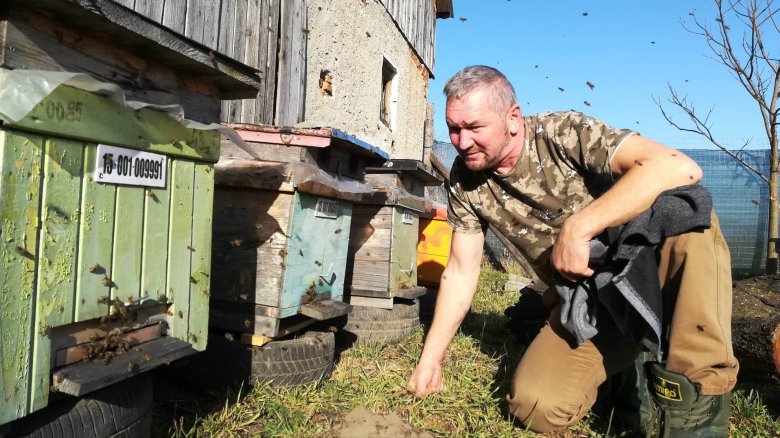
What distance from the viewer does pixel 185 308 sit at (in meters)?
2.21

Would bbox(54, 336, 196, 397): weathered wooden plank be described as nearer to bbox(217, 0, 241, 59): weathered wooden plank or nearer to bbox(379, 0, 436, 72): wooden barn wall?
bbox(217, 0, 241, 59): weathered wooden plank

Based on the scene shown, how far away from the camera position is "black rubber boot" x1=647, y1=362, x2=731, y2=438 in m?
2.17

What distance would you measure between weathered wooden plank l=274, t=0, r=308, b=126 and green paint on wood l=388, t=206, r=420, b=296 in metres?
2.04

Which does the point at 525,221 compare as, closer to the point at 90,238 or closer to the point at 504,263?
the point at 90,238

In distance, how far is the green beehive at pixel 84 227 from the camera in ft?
5.01

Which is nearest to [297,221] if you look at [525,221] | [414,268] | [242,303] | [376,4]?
[242,303]

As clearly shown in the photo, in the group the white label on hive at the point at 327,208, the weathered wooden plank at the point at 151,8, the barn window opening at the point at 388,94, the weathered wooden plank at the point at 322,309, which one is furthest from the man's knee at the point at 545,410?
the barn window opening at the point at 388,94

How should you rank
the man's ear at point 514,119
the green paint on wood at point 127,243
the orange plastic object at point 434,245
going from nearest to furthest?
the green paint on wood at point 127,243, the man's ear at point 514,119, the orange plastic object at point 434,245

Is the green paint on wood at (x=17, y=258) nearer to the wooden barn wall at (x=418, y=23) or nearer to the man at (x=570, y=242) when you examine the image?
the man at (x=570, y=242)

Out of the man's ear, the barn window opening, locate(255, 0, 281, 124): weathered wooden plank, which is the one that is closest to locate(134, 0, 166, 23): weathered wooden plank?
locate(255, 0, 281, 124): weathered wooden plank

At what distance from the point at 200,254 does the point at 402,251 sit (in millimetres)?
2426

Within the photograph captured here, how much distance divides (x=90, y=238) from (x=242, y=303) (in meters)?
1.39

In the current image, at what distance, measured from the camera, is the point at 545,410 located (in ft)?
8.85

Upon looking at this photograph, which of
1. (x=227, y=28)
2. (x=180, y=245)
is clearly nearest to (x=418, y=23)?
(x=227, y=28)
